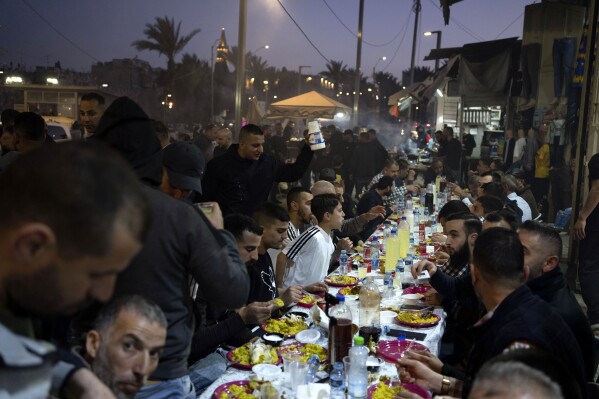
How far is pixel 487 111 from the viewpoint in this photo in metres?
23.6

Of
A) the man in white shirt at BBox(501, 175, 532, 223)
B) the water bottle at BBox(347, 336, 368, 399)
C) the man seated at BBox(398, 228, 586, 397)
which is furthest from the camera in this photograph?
the man in white shirt at BBox(501, 175, 532, 223)

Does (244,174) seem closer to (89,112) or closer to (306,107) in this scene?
(89,112)

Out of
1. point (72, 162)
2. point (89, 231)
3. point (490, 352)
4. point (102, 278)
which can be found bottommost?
point (490, 352)

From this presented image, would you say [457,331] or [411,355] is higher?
[411,355]

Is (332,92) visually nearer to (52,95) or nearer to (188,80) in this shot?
(188,80)

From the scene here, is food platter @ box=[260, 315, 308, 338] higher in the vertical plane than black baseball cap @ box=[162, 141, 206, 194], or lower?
lower

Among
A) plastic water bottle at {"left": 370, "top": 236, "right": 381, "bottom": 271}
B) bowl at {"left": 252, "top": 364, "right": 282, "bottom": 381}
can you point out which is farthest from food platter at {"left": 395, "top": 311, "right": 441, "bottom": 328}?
plastic water bottle at {"left": 370, "top": 236, "right": 381, "bottom": 271}

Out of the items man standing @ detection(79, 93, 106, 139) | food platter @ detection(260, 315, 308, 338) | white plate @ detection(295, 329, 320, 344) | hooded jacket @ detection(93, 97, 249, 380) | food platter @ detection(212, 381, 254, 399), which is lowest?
food platter @ detection(212, 381, 254, 399)

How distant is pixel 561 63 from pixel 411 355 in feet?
36.8

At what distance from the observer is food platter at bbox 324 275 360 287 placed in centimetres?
532

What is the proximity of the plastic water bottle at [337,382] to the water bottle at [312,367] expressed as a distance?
0.12m

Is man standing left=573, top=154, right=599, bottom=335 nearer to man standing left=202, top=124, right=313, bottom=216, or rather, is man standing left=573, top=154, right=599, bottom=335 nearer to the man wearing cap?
man standing left=202, top=124, right=313, bottom=216

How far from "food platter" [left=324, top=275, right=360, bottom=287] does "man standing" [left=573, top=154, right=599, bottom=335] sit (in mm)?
3490

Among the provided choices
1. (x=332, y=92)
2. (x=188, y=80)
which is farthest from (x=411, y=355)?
(x=332, y=92)
